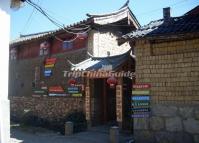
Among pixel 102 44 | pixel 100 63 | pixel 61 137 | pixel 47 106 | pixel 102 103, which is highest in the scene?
pixel 102 44

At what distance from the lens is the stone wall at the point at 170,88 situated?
11.9 m

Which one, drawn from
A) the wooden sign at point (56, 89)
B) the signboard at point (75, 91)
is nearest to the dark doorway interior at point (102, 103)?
the signboard at point (75, 91)

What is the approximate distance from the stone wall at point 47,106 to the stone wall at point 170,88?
5.96 metres

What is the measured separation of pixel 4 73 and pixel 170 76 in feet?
22.8

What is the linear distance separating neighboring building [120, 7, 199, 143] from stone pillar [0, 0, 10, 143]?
19.9ft

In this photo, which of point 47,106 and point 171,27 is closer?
point 171,27

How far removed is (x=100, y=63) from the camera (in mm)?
17078

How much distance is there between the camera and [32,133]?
17594mm

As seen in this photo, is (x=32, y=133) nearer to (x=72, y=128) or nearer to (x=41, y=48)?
(x=72, y=128)

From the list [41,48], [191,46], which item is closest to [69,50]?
[41,48]

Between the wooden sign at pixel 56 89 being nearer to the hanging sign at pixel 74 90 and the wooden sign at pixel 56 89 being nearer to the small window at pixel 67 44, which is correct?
the hanging sign at pixel 74 90

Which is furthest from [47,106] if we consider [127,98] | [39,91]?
[127,98]

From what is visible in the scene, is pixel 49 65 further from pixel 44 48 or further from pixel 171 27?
pixel 171 27

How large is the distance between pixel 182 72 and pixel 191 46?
1.02 m
